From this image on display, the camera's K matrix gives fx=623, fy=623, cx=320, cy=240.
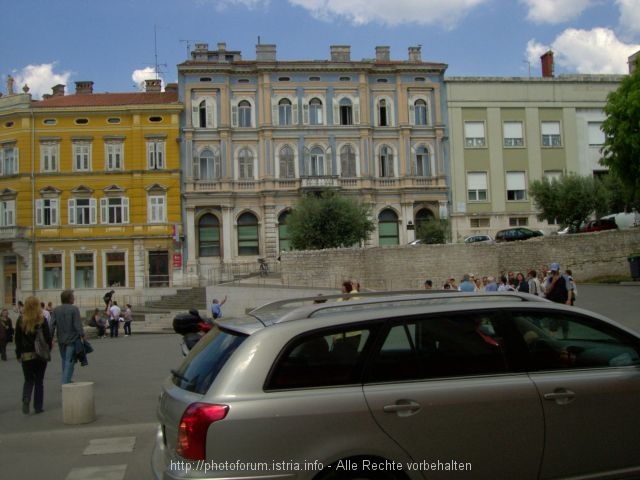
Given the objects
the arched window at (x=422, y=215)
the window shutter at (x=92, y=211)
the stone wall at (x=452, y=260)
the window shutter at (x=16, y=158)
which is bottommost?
the stone wall at (x=452, y=260)

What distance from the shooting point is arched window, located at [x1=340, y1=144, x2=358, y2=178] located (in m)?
45.5

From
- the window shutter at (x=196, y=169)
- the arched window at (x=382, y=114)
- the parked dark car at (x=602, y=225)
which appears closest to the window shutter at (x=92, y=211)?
the window shutter at (x=196, y=169)

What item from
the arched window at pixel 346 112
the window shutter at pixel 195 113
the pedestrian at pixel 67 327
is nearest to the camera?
the pedestrian at pixel 67 327

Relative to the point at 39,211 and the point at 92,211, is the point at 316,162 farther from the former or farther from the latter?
the point at 39,211

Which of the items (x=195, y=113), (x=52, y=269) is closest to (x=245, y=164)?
(x=195, y=113)

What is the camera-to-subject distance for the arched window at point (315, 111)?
45531 mm

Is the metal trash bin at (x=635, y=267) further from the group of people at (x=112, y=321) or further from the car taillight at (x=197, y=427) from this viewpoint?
the car taillight at (x=197, y=427)

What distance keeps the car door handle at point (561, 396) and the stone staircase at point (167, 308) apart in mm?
27572

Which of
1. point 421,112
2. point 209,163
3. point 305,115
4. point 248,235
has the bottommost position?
point 248,235

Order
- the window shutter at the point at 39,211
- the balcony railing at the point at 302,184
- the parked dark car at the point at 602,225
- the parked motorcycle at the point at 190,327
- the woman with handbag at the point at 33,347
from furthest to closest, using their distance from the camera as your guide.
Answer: the balcony railing at the point at 302,184, the window shutter at the point at 39,211, the parked dark car at the point at 602,225, the parked motorcycle at the point at 190,327, the woman with handbag at the point at 33,347

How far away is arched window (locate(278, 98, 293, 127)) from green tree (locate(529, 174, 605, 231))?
18.1m

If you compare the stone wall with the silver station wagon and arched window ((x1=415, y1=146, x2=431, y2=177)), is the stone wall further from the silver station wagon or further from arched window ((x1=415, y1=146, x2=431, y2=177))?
the silver station wagon

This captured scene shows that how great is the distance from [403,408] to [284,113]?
42.7 m

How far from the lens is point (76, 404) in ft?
29.3
